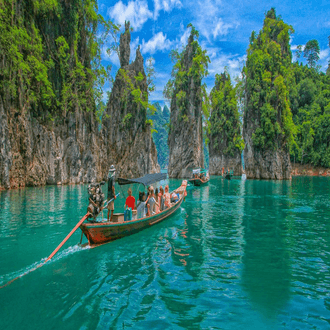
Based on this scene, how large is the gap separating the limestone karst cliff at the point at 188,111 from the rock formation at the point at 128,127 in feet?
23.8

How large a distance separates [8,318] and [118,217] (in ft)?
22.0

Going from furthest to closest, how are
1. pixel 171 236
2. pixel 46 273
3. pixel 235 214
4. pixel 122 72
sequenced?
pixel 122 72 < pixel 235 214 < pixel 171 236 < pixel 46 273

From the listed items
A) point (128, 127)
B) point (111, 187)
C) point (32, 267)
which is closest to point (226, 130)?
point (128, 127)

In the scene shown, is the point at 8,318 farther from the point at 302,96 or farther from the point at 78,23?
the point at 302,96

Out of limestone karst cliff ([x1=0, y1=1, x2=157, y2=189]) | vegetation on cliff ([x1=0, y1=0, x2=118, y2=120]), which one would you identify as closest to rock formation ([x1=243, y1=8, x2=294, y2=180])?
vegetation on cliff ([x1=0, y1=0, x2=118, y2=120])

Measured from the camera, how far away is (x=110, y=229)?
9680 mm

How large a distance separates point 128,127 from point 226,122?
31.1 meters

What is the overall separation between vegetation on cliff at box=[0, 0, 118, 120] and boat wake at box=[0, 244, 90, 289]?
24.6 m

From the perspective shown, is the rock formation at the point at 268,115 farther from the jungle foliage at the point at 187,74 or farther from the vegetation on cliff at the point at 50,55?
the vegetation on cliff at the point at 50,55

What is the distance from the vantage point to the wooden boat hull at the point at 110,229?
29.4ft

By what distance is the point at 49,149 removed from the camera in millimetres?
33781

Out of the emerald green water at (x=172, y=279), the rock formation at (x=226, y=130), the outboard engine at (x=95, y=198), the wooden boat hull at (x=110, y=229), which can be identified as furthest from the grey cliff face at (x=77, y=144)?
the rock formation at (x=226, y=130)

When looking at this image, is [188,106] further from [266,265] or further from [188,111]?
[266,265]

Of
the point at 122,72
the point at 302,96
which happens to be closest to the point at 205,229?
the point at 122,72
